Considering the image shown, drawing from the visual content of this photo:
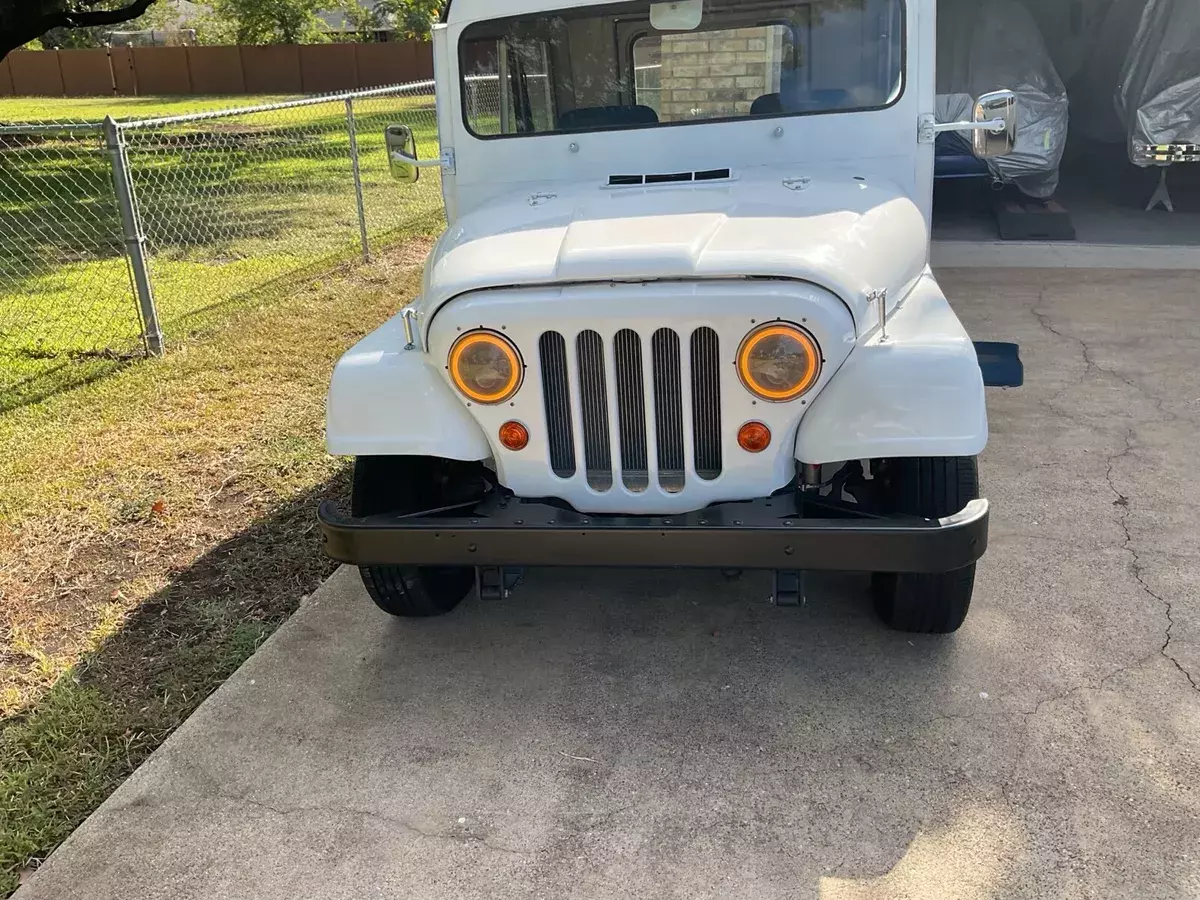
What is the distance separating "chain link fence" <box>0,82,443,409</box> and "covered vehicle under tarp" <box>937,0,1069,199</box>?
5566 millimetres

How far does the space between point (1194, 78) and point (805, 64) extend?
25.4ft

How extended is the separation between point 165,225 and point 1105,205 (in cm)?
994

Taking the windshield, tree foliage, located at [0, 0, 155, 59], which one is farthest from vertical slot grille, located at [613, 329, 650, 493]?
tree foliage, located at [0, 0, 155, 59]

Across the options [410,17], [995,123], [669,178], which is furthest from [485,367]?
[410,17]

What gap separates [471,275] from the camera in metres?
2.67

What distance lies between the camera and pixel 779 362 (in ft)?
8.20

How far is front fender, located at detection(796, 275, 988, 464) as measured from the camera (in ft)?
8.32

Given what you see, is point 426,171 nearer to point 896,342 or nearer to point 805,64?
point 805,64

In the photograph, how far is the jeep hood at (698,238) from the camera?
2.56m

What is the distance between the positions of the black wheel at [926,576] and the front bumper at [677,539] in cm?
12

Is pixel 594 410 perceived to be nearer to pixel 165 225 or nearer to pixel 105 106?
pixel 165 225

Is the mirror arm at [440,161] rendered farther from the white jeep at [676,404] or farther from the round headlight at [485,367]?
the round headlight at [485,367]

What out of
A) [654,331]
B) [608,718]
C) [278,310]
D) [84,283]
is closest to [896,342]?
[654,331]

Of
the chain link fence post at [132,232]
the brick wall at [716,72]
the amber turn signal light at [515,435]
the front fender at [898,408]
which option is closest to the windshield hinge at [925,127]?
the brick wall at [716,72]
